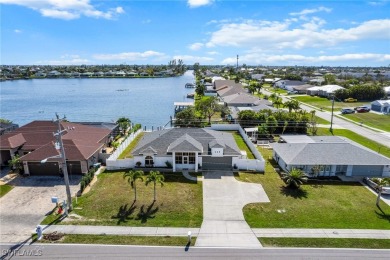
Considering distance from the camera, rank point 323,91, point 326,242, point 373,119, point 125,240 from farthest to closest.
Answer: point 323,91 → point 373,119 → point 326,242 → point 125,240

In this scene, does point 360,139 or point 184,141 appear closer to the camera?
point 184,141

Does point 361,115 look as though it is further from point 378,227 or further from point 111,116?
point 111,116

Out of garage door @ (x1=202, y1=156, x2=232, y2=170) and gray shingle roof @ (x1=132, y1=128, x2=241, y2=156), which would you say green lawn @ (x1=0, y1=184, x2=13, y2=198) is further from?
garage door @ (x1=202, y1=156, x2=232, y2=170)

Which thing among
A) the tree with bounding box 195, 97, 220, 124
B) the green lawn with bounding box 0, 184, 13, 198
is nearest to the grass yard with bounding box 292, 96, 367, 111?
the tree with bounding box 195, 97, 220, 124

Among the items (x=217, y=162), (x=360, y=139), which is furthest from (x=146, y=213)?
(x=360, y=139)

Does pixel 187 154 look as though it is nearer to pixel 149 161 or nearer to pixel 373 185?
pixel 149 161
